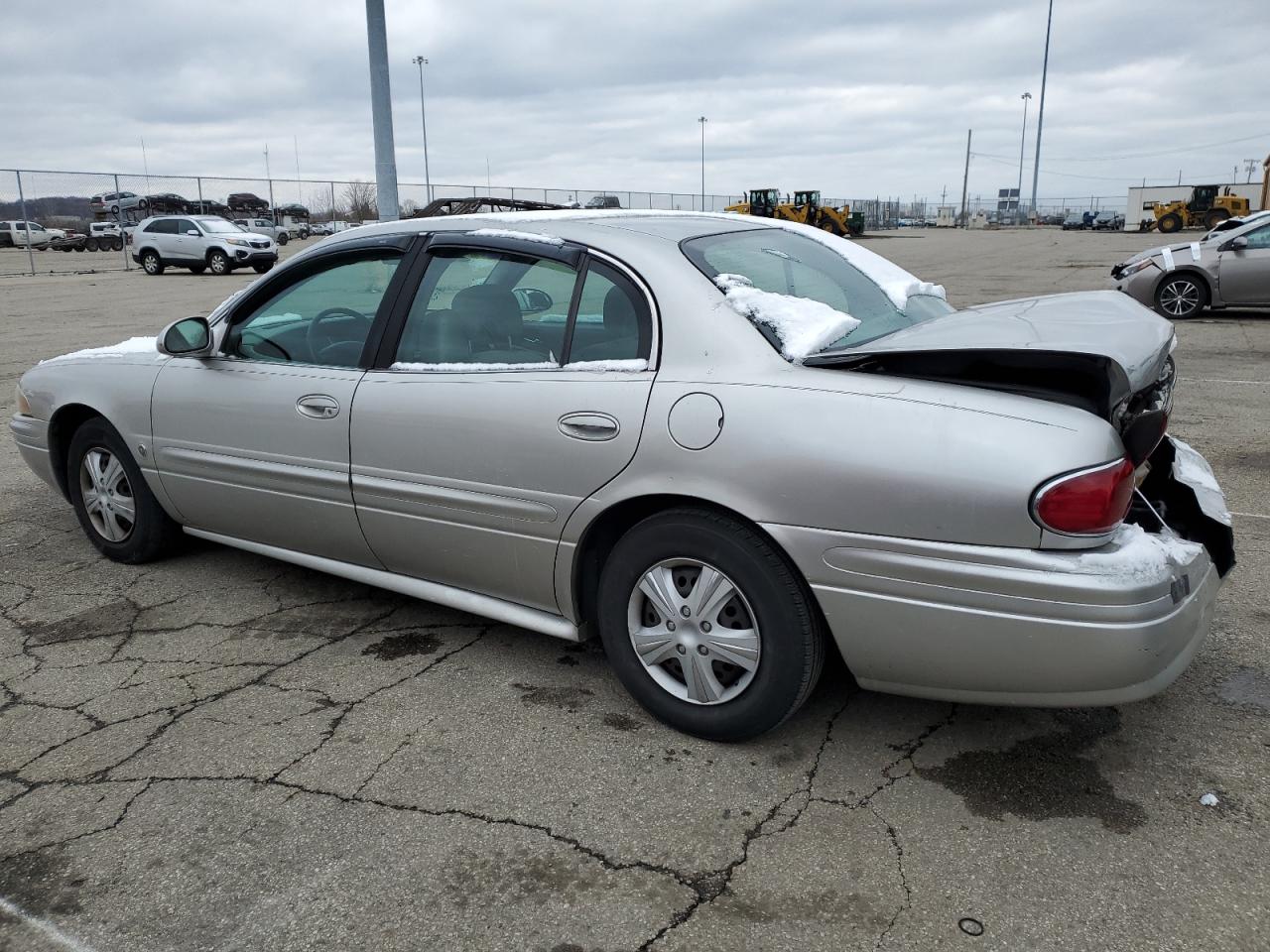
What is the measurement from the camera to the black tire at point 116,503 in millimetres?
4316

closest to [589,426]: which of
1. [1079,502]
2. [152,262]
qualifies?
[1079,502]

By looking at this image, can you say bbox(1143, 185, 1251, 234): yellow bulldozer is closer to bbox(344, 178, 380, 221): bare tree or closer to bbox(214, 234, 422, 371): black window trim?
bbox(344, 178, 380, 221): bare tree

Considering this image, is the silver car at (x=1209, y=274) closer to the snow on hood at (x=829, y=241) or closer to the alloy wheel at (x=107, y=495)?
the snow on hood at (x=829, y=241)

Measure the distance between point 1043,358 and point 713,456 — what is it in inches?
33.7

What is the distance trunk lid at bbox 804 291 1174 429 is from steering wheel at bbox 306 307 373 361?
1.81 metres

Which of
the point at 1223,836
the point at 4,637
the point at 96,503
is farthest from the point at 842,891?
the point at 96,503

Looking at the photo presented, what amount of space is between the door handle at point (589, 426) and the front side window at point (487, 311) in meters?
0.23

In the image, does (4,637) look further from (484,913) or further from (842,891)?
(842,891)

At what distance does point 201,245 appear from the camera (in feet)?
82.3

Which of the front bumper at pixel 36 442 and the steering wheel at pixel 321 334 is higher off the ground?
the steering wheel at pixel 321 334

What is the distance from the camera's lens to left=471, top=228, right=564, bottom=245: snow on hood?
3.21 m

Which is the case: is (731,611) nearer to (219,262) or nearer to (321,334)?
(321,334)

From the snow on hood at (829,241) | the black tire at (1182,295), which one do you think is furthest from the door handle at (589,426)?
the black tire at (1182,295)

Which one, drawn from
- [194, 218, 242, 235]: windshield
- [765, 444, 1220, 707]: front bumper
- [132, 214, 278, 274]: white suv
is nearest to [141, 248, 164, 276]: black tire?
[132, 214, 278, 274]: white suv
